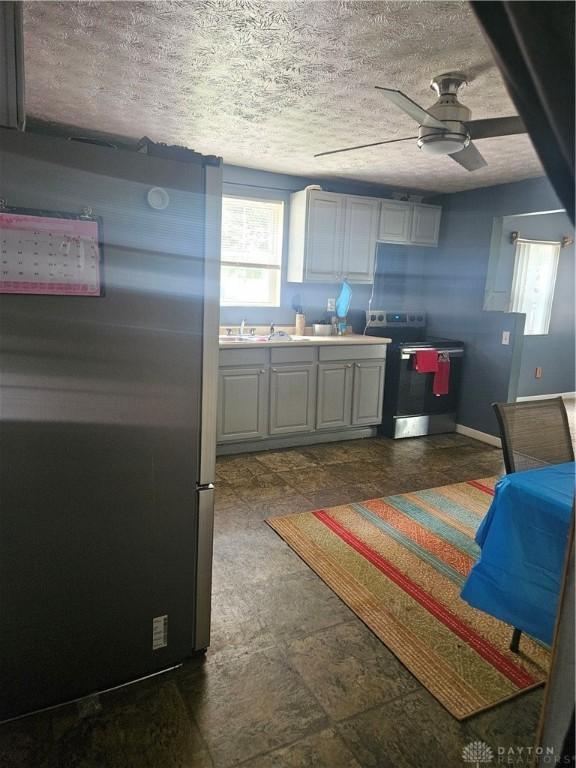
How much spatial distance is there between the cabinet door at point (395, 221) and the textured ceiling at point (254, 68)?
1.15 meters

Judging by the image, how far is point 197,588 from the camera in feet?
5.93

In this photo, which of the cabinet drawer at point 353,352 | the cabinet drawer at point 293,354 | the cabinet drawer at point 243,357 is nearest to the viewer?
the cabinet drawer at point 243,357

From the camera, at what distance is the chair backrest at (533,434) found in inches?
81.4

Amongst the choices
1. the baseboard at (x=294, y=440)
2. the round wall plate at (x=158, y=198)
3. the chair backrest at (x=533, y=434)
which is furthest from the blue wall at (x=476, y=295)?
the round wall plate at (x=158, y=198)

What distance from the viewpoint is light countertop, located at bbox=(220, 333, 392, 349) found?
13.1 ft

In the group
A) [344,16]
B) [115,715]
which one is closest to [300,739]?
[115,715]

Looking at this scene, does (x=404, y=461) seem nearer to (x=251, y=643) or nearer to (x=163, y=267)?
(x=251, y=643)

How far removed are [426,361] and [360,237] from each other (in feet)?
4.47

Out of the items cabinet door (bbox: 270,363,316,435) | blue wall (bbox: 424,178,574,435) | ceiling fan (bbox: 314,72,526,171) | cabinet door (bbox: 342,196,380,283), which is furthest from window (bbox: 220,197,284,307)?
ceiling fan (bbox: 314,72,526,171)

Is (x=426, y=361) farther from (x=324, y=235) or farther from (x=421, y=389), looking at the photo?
(x=324, y=235)

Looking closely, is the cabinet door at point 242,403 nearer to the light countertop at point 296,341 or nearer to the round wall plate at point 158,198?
the light countertop at point 296,341

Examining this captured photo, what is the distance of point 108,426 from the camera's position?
154cm

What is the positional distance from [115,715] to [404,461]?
121 inches

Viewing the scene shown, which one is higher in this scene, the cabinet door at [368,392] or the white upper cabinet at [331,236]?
the white upper cabinet at [331,236]
